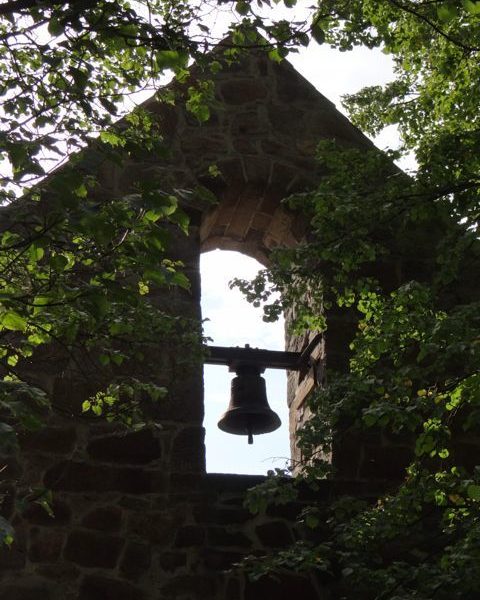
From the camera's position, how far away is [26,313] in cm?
296

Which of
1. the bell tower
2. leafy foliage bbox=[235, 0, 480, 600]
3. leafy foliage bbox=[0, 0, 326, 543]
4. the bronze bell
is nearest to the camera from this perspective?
leafy foliage bbox=[0, 0, 326, 543]

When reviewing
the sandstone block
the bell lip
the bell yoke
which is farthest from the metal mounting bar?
the sandstone block

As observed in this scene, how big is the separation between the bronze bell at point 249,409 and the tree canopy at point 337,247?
60 cm

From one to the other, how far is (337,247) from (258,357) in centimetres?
160

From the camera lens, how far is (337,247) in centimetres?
A: 422

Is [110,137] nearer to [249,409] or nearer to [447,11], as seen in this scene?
[447,11]

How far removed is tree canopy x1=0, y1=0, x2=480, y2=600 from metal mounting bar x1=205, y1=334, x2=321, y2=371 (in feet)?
1.49

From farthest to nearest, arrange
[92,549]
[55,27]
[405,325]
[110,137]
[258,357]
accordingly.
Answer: [258,357], [92,549], [405,325], [110,137], [55,27]

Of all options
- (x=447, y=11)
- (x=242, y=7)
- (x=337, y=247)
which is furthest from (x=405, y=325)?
(x=242, y=7)

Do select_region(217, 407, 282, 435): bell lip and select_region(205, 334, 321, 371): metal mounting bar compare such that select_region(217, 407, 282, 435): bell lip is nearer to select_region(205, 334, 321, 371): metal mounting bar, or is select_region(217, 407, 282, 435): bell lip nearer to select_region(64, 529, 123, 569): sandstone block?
select_region(205, 334, 321, 371): metal mounting bar

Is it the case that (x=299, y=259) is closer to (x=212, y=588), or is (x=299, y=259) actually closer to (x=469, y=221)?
(x=469, y=221)

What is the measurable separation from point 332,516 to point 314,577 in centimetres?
32

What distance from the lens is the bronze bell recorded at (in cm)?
557

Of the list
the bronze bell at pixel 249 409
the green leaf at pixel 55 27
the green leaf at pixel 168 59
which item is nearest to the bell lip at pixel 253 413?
the bronze bell at pixel 249 409
